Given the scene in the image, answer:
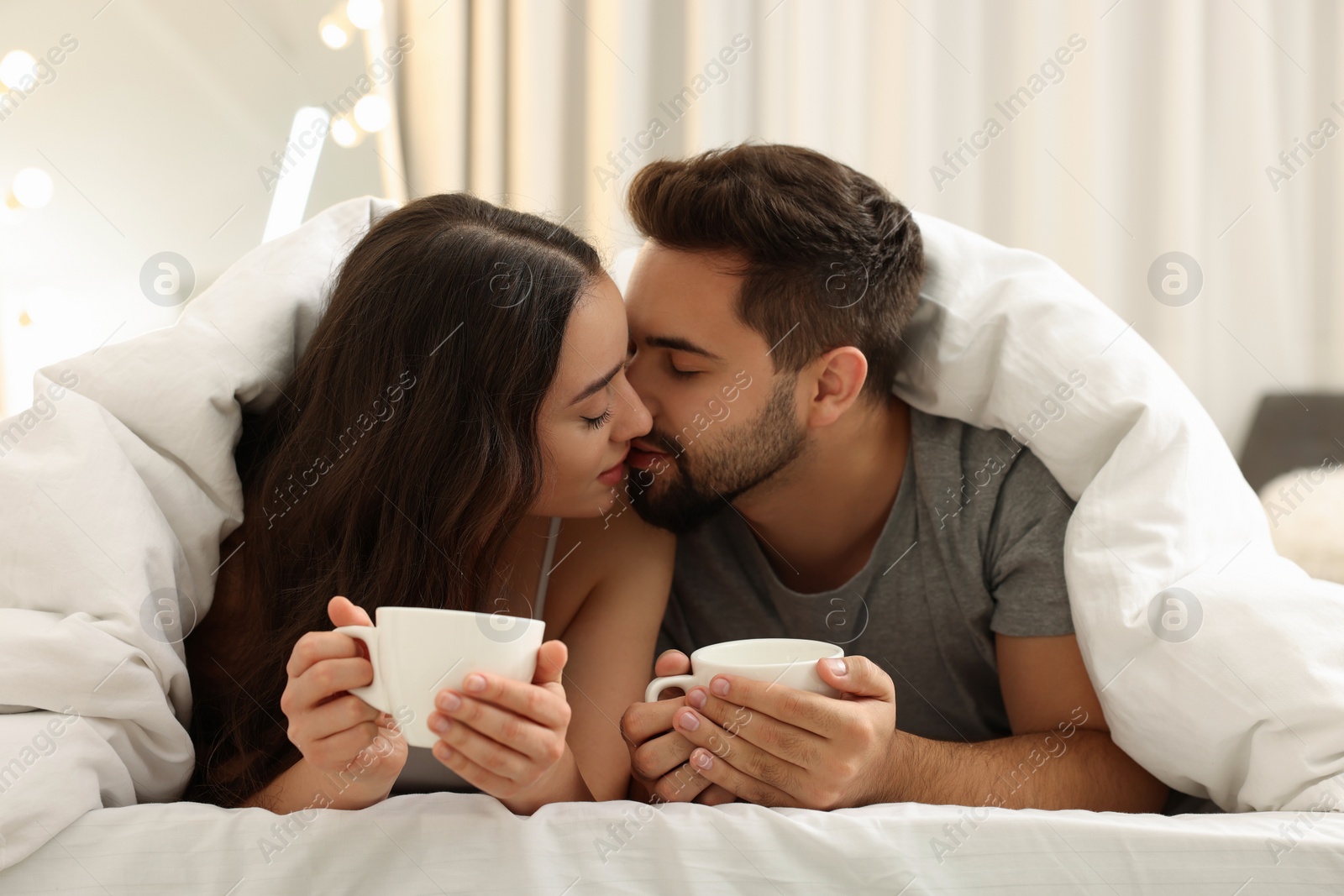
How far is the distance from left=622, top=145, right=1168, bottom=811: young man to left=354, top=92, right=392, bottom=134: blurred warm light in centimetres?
87

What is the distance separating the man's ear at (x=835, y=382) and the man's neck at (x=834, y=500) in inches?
1.0

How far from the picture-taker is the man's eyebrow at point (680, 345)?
1110 mm

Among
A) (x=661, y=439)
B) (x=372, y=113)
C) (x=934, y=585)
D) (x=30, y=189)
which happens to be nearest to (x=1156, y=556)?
(x=934, y=585)

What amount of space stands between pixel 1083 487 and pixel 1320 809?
360 mm

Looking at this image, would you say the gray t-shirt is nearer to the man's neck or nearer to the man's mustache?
the man's neck

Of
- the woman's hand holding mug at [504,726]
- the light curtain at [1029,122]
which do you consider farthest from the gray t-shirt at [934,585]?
the light curtain at [1029,122]

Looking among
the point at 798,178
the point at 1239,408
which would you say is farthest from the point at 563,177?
the point at 1239,408

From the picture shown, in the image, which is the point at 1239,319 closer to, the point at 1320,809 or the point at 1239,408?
the point at 1239,408

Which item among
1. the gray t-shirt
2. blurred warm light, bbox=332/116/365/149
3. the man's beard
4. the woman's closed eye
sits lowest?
the gray t-shirt

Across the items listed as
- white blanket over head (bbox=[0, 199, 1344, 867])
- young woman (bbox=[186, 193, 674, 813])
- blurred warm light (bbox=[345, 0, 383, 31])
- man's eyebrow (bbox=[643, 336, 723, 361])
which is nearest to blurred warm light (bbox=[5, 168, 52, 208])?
blurred warm light (bbox=[345, 0, 383, 31])

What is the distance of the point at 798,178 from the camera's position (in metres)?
1.15

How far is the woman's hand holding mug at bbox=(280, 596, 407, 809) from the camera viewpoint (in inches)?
24.2

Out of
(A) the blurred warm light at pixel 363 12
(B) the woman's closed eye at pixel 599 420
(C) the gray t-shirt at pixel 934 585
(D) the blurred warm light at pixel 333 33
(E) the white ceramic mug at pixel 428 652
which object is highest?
(A) the blurred warm light at pixel 363 12

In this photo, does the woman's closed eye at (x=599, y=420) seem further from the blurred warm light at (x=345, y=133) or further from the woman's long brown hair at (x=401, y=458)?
the blurred warm light at (x=345, y=133)
